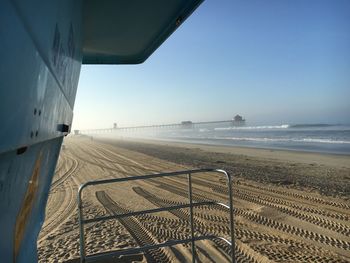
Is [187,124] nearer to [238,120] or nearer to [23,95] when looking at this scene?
[238,120]

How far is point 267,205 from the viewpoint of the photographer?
A: 774 centimetres

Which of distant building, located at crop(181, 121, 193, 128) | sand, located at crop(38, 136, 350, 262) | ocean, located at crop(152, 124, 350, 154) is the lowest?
sand, located at crop(38, 136, 350, 262)

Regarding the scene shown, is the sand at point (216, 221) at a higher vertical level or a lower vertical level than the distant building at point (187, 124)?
lower

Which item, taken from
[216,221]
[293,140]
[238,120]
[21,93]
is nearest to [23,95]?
[21,93]

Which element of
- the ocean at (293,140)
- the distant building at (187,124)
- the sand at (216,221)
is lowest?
the sand at (216,221)

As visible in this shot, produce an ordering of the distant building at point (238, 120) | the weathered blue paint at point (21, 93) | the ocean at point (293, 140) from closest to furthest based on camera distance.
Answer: the weathered blue paint at point (21, 93) → the ocean at point (293, 140) → the distant building at point (238, 120)

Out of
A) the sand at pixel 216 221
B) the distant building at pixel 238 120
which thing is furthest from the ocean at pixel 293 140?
the distant building at pixel 238 120

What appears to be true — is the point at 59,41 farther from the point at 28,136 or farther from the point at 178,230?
the point at 178,230

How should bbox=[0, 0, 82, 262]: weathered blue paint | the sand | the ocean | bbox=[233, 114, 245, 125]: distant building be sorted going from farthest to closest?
bbox=[233, 114, 245, 125]: distant building, the ocean, the sand, bbox=[0, 0, 82, 262]: weathered blue paint

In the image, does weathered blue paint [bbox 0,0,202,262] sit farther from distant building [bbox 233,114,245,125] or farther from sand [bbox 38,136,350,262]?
distant building [bbox 233,114,245,125]

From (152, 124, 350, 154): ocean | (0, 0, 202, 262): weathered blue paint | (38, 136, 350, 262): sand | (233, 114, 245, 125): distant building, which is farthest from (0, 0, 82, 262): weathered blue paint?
(233, 114, 245, 125): distant building

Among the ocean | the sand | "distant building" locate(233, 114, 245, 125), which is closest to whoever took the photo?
the sand

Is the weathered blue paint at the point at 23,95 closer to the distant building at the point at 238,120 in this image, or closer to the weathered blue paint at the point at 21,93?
the weathered blue paint at the point at 21,93

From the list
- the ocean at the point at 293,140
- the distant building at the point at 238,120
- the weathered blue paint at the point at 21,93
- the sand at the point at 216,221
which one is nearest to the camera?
the weathered blue paint at the point at 21,93
